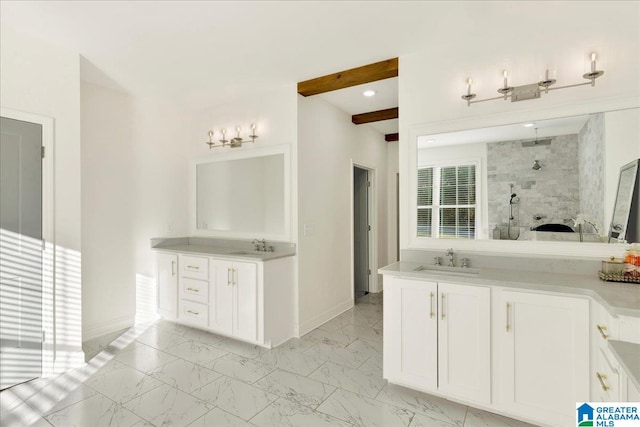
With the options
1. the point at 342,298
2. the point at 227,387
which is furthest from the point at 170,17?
the point at 342,298

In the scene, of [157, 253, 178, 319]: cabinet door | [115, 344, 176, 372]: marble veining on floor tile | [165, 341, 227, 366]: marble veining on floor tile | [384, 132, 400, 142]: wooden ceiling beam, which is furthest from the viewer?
[384, 132, 400, 142]: wooden ceiling beam

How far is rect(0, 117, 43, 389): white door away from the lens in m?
2.40

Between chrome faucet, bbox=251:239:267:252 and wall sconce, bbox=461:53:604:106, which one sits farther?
chrome faucet, bbox=251:239:267:252

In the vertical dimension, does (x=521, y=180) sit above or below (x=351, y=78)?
below

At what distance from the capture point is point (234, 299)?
327cm

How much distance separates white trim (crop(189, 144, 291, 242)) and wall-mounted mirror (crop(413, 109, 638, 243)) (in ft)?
4.69

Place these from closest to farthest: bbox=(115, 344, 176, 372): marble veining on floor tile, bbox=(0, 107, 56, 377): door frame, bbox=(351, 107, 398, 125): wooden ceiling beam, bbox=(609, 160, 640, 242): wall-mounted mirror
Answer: bbox=(609, 160, 640, 242): wall-mounted mirror → bbox=(0, 107, 56, 377): door frame → bbox=(115, 344, 176, 372): marble veining on floor tile → bbox=(351, 107, 398, 125): wooden ceiling beam

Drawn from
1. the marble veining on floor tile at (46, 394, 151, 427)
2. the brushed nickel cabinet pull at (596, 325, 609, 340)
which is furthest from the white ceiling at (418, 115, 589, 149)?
the marble veining on floor tile at (46, 394, 151, 427)

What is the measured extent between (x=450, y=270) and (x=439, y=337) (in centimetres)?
52

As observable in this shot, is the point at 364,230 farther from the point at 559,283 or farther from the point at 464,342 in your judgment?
the point at 559,283

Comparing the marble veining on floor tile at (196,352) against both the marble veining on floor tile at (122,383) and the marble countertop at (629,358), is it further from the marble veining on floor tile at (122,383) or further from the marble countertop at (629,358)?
the marble countertop at (629,358)

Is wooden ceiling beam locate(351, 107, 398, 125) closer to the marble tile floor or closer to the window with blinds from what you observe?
the window with blinds

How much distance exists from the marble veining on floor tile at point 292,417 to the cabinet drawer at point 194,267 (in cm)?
172

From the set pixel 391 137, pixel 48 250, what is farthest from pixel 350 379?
pixel 391 137
